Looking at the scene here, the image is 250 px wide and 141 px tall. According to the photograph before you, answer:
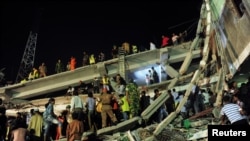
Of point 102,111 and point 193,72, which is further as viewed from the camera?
point 193,72

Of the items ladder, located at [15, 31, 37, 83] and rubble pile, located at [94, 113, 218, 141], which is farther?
ladder, located at [15, 31, 37, 83]

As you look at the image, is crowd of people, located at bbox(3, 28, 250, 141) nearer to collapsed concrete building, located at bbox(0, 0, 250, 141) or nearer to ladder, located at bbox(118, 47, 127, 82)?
collapsed concrete building, located at bbox(0, 0, 250, 141)

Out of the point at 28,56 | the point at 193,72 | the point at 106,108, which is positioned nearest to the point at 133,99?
the point at 106,108

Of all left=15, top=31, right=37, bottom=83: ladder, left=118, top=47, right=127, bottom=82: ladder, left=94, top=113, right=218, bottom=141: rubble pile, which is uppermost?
left=15, top=31, right=37, bottom=83: ladder

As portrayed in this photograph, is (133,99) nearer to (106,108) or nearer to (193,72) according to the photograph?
(106,108)

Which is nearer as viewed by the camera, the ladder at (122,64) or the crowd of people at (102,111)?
the crowd of people at (102,111)

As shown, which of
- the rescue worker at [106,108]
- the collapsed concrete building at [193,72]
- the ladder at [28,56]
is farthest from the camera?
the ladder at [28,56]

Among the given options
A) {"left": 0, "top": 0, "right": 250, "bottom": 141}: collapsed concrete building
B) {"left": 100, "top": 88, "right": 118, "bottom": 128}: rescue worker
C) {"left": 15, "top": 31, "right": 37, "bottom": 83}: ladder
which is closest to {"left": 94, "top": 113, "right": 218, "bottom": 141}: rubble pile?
{"left": 0, "top": 0, "right": 250, "bottom": 141}: collapsed concrete building

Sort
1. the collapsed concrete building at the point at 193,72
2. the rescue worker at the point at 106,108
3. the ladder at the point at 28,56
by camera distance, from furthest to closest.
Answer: the ladder at the point at 28,56 < the collapsed concrete building at the point at 193,72 < the rescue worker at the point at 106,108

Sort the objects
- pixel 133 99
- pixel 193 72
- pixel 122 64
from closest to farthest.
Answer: pixel 133 99 < pixel 193 72 < pixel 122 64

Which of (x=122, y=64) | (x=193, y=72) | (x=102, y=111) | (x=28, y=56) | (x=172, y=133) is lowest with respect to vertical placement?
(x=172, y=133)

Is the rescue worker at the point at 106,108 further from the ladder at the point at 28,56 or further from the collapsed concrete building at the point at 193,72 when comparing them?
the ladder at the point at 28,56

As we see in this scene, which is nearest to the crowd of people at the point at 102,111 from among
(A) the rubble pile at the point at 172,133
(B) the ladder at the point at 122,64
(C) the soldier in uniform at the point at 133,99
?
(C) the soldier in uniform at the point at 133,99

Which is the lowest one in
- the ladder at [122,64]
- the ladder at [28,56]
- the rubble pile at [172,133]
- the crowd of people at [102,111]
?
the rubble pile at [172,133]
